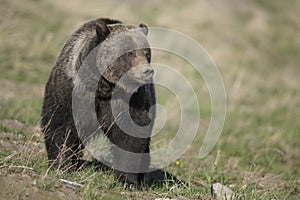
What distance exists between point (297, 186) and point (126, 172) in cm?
259

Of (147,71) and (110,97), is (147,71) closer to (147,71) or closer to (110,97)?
(147,71)

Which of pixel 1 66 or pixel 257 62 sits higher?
pixel 1 66

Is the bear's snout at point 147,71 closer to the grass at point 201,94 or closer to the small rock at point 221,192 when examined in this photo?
the grass at point 201,94

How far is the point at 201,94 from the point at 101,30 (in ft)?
26.9

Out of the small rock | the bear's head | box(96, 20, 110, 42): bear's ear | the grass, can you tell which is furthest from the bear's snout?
the small rock

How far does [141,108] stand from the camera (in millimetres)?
5926

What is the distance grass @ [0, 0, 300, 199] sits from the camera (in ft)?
17.9

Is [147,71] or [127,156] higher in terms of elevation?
[147,71]

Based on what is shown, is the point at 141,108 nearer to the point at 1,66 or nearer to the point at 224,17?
the point at 1,66

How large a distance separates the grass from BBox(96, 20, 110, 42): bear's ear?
1219 millimetres

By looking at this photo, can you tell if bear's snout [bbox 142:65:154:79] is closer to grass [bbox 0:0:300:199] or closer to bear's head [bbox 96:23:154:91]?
bear's head [bbox 96:23:154:91]

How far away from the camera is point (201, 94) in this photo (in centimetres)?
1377

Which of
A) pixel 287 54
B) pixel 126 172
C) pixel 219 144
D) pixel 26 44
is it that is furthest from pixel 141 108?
pixel 287 54

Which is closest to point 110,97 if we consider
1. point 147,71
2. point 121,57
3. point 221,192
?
point 121,57
